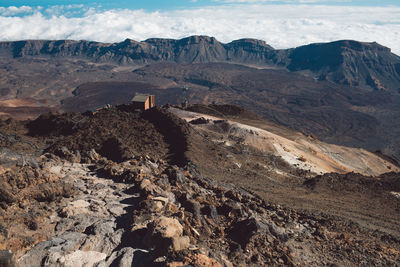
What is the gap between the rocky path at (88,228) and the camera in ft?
28.8

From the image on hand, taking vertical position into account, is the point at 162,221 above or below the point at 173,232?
above

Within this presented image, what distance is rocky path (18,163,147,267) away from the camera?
8773mm

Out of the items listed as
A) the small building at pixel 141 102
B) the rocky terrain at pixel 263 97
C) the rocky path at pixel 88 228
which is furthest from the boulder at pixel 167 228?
the rocky terrain at pixel 263 97

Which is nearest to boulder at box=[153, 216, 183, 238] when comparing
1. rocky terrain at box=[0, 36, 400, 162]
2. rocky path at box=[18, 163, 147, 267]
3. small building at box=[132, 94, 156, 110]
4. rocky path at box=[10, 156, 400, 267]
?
rocky path at box=[10, 156, 400, 267]

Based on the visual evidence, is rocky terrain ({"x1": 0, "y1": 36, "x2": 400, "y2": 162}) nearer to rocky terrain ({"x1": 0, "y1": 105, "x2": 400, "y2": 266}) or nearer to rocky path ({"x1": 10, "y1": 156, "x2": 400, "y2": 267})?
rocky terrain ({"x1": 0, "y1": 105, "x2": 400, "y2": 266})

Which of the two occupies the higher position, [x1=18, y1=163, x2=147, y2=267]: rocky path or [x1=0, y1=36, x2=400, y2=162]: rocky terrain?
[x1=18, y1=163, x2=147, y2=267]: rocky path

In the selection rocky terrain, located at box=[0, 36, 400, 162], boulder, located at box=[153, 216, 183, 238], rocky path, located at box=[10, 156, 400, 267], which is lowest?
rocky terrain, located at box=[0, 36, 400, 162]

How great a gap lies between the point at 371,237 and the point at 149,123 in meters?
25.4

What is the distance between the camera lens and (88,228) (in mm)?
10547

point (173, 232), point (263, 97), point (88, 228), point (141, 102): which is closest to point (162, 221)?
point (173, 232)

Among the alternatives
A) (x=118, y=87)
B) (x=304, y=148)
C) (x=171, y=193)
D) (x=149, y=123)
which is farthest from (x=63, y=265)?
(x=118, y=87)

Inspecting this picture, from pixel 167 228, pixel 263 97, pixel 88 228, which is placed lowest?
pixel 263 97

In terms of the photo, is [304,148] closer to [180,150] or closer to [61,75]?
[180,150]

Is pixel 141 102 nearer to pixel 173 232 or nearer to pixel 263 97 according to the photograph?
pixel 173 232
